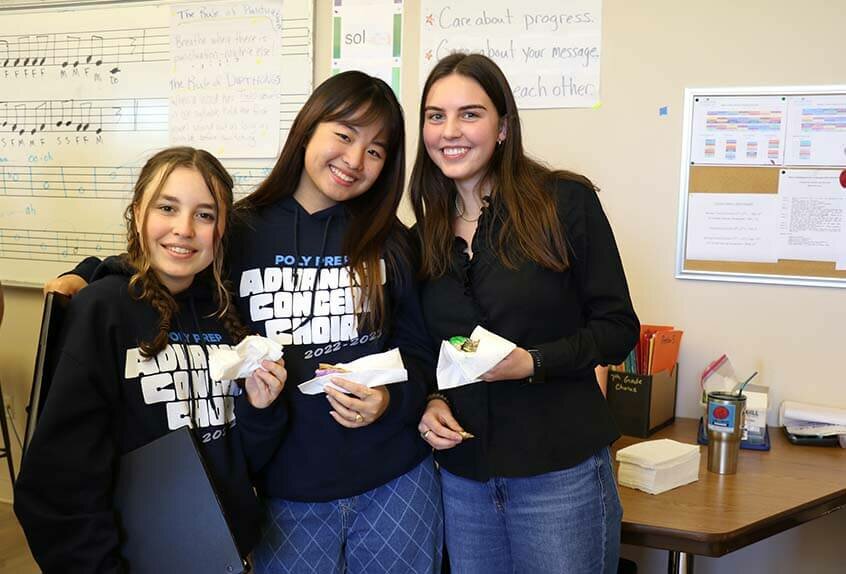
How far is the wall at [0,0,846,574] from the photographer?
2385mm

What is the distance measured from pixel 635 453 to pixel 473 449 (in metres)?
0.65

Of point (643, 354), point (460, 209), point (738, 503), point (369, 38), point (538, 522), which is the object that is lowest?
point (738, 503)

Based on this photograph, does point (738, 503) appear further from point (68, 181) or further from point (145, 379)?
point (68, 181)

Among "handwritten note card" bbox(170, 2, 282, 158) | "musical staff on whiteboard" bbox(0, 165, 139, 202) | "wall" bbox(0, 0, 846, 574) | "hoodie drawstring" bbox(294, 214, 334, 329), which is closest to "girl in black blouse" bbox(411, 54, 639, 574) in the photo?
"hoodie drawstring" bbox(294, 214, 334, 329)

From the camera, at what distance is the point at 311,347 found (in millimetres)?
1466

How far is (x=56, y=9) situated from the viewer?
340cm

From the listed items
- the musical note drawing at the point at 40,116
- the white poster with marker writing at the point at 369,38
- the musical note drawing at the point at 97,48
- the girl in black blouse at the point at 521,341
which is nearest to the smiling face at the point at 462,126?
the girl in black blouse at the point at 521,341

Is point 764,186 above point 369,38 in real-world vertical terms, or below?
below

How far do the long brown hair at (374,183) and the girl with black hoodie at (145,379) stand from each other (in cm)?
13

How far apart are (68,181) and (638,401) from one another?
106 inches

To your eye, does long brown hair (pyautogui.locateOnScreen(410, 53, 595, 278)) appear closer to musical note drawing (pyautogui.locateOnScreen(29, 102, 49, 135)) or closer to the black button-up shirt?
the black button-up shirt

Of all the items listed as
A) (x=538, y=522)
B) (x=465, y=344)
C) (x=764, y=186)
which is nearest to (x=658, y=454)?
(x=538, y=522)

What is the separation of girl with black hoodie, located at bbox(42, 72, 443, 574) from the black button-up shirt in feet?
0.39

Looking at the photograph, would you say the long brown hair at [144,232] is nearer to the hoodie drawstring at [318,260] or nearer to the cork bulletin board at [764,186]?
the hoodie drawstring at [318,260]
